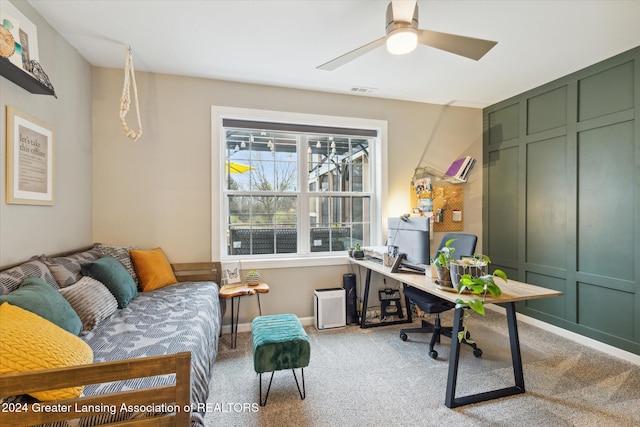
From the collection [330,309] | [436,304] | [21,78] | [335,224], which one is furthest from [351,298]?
[21,78]

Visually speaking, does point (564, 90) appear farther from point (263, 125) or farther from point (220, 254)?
point (220, 254)

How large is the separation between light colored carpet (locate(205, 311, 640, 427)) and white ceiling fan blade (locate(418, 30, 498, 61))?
2.31 metres

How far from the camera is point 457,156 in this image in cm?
416

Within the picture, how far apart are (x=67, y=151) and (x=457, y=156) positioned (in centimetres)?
430

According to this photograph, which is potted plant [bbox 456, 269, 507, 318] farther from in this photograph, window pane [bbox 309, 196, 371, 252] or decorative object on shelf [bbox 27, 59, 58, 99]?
decorative object on shelf [bbox 27, 59, 58, 99]

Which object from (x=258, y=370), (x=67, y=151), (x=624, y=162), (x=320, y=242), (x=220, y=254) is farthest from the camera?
(x=320, y=242)

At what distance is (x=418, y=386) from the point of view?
7.49ft

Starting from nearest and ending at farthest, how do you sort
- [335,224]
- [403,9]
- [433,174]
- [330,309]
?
[403,9] < [330,309] < [335,224] < [433,174]

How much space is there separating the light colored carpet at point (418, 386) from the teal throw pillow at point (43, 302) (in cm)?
101

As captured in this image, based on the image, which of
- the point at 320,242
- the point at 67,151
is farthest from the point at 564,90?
the point at 67,151

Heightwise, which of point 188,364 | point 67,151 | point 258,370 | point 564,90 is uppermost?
point 564,90

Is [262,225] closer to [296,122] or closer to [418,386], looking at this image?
[296,122]

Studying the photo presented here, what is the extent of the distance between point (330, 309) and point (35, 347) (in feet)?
8.49

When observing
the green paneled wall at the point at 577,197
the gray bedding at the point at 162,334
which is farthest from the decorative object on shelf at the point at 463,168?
the gray bedding at the point at 162,334
